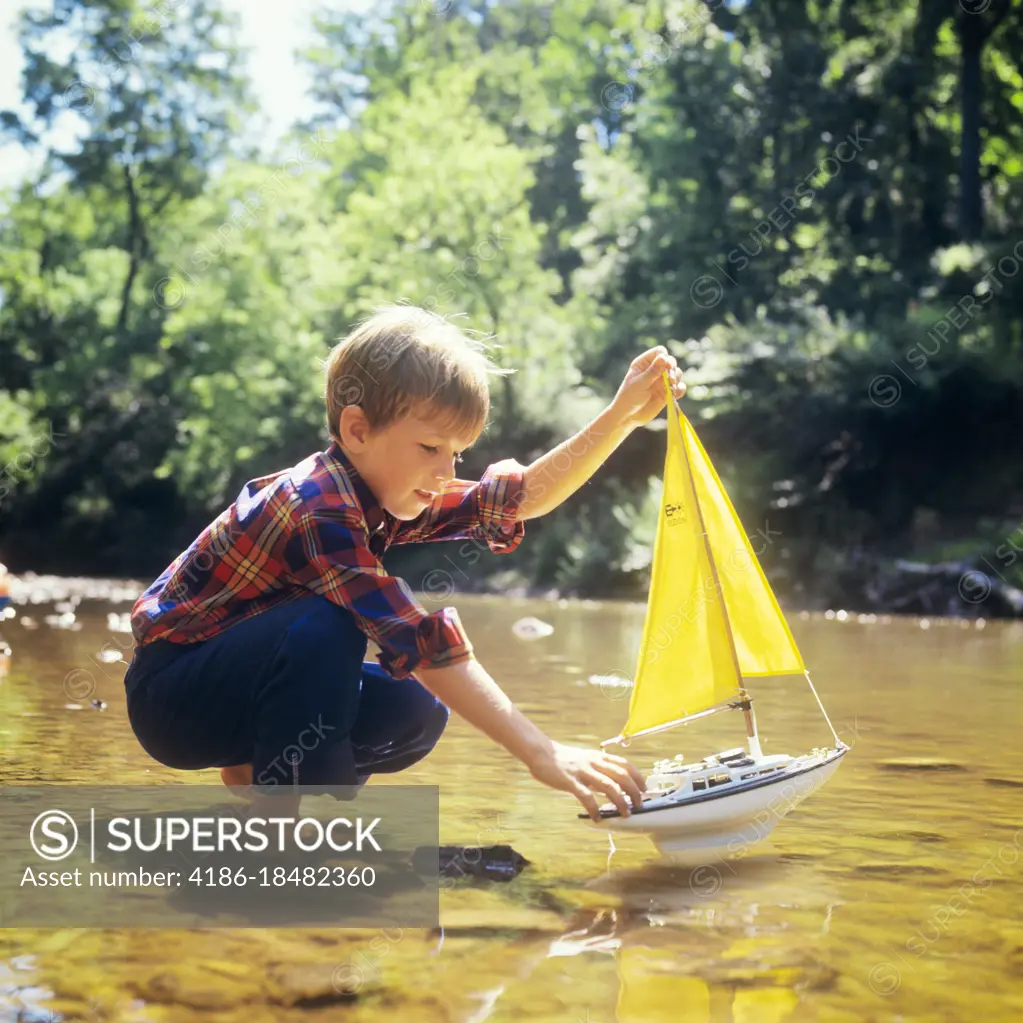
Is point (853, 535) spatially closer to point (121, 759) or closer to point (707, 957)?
point (121, 759)

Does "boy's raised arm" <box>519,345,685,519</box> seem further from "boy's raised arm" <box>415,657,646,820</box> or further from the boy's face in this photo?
"boy's raised arm" <box>415,657,646,820</box>

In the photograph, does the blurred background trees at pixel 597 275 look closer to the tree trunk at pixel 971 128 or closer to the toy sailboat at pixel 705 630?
the tree trunk at pixel 971 128

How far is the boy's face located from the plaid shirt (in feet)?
0.15

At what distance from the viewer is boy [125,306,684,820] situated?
8.93ft

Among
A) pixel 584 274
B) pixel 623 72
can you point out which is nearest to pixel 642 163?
pixel 584 274

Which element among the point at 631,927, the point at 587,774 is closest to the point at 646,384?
the point at 587,774

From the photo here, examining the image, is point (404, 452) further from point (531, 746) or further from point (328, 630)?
point (531, 746)

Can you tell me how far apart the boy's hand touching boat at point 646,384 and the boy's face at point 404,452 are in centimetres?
53

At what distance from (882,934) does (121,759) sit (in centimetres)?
267

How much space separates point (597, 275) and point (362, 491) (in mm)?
26209

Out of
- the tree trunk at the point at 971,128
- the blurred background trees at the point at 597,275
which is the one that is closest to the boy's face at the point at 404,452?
the blurred background trees at the point at 597,275

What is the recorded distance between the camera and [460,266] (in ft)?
83.1

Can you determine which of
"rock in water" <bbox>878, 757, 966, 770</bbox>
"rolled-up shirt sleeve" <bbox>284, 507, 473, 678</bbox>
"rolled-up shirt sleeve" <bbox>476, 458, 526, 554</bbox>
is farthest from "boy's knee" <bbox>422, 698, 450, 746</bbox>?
"rock in water" <bbox>878, 757, 966, 770</bbox>

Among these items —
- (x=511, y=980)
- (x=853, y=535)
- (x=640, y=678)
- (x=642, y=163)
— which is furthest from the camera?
(x=642, y=163)
